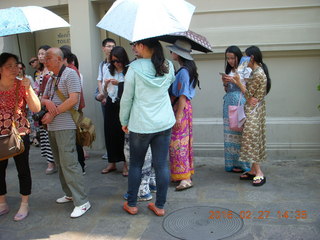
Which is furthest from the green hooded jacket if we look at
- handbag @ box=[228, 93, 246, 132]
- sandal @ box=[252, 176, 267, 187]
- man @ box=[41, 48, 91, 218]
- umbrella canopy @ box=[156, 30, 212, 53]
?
sandal @ box=[252, 176, 267, 187]

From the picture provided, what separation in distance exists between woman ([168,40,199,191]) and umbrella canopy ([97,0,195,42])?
0.80 m

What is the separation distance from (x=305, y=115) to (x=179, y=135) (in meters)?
2.40

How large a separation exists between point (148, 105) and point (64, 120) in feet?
3.12

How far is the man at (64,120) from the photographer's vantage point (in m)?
→ 3.62

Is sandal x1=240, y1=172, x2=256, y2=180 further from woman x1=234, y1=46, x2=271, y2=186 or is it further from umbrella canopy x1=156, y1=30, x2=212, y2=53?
umbrella canopy x1=156, y1=30, x2=212, y2=53

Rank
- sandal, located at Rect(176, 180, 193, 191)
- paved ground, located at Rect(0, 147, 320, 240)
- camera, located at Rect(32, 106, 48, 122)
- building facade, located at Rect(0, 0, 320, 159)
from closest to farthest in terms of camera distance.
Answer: paved ground, located at Rect(0, 147, 320, 240)
camera, located at Rect(32, 106, 48, 122)
sandal, located at Rect(176, 180, 193, 191)
building facade, located at Rect(0, 0, 320, 159)

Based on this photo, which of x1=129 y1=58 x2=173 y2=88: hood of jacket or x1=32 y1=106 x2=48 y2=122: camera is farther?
x1=32 y1=106 x2=48 y2=122: camera

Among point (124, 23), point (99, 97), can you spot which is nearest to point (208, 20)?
point (99, 97)

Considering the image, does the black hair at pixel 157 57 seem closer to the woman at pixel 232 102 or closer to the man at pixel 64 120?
the man at pixel 64 120

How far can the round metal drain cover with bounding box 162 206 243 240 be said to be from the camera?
338cm

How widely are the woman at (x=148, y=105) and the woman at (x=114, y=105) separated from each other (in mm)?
989

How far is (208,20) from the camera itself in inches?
217
